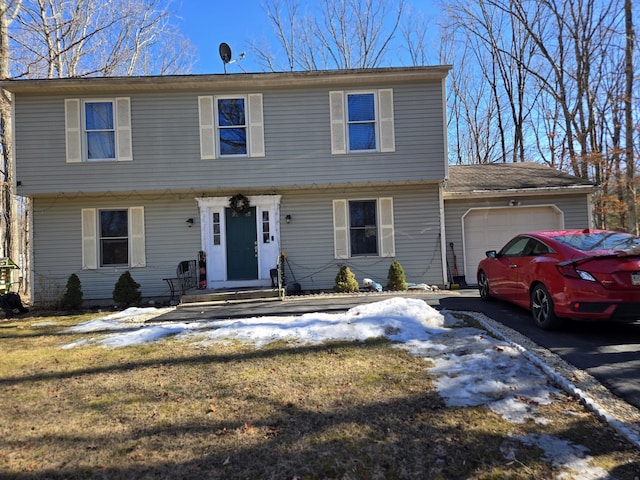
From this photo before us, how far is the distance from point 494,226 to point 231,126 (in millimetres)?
8467

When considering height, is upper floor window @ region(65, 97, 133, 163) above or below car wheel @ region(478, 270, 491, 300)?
above

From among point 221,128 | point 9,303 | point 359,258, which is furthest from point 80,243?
point 359,258

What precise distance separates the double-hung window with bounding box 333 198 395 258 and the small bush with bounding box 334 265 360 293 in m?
1.00

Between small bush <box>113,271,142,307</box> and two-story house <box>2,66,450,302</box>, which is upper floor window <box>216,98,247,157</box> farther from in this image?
small bush <box>113,271,142,307</box>

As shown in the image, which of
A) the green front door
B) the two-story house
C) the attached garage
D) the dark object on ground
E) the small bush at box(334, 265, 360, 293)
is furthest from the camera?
the attached garage

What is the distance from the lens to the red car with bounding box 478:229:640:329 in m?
4.49

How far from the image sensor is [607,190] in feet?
62.5

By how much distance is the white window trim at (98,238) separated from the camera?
35.7 ft

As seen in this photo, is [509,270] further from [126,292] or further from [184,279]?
[126,292]

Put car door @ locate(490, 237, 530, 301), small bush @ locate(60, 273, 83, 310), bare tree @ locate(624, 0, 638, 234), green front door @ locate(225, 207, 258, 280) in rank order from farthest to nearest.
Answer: bare tree @ locate(624, 0, 638, 234), green front door @ locate(225, 207, 258, 280), small bush @ locate(60, 273, 83, 310), car door @ locate(490, 237, 530, 301)

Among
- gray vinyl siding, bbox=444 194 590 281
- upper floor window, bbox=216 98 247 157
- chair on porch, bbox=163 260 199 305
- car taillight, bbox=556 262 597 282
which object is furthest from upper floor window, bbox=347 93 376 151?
car taillight, bbox=556 262 597 282

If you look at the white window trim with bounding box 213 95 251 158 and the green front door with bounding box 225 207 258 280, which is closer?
the white window trim with bounding box 213 95 251 158

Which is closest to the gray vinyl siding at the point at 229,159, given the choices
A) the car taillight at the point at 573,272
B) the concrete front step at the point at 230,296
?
the concrete front step at the point at 230,296

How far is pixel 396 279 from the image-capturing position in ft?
33.2
